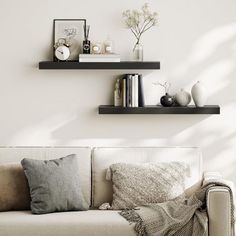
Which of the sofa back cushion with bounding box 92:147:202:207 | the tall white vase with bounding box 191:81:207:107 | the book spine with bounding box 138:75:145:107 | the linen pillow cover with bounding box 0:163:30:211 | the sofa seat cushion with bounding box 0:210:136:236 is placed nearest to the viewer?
the sofa seat cushion with bounding box 0:210:136:236

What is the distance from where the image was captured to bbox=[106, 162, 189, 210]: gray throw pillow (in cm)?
479

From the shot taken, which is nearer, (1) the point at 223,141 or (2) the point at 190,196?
(2) the point at 190,196

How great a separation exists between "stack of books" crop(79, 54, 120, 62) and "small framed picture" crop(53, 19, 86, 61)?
12 centimetres

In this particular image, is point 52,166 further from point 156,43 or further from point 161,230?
point 156,43

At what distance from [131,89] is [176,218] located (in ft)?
3.78

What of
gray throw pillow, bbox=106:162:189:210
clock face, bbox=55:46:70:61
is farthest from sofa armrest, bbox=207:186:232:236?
clock face, bbox=55:46:70:61

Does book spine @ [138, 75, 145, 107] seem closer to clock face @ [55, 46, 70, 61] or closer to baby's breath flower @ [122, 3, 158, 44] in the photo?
baby's breath flower @ [122, 3, 158, 44]

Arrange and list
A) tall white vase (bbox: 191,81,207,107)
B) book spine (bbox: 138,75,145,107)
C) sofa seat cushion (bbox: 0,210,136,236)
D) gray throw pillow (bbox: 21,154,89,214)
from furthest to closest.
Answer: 1. book spine (bbox: 138,75,145,107)
2. tall white vase (bbox: 191,81,207,107)
3. gray throw pillow (bbox: 21,154,89,214)
4. sofa seat cushion (bbox: 0,210,136,236)

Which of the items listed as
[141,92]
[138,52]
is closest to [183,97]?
[141,92]

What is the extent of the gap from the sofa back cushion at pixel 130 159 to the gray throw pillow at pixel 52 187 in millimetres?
238

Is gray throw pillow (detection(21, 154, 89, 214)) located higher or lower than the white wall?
lower

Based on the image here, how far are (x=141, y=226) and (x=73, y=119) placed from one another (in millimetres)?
1247

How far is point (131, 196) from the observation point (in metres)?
4.81

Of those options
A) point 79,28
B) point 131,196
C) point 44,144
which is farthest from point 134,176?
point 79,28
